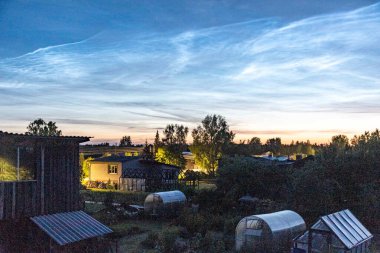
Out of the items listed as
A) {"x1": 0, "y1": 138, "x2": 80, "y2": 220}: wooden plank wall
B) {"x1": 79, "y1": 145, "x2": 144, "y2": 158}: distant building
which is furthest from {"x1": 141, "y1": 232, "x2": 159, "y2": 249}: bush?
{"x1": 79, "y1": 145, "x2": 144, "y2": 158}: distant building

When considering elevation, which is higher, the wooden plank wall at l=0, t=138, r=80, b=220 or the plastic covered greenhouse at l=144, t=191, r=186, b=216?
the wooden plank wall at l=0, t=138, r=80, b=220

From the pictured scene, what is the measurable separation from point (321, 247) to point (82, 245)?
35.8 ft

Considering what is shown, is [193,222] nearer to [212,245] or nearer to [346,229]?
[212,245]

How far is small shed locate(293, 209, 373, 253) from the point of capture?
59.8 feet

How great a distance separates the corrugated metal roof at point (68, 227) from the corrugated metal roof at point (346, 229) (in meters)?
10.2

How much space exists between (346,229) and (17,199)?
14790 millimetres

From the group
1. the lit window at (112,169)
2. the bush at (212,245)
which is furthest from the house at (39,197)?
the lit window at (112,169)

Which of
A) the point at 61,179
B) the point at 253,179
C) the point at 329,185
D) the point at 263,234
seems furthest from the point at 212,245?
the point at 253,179

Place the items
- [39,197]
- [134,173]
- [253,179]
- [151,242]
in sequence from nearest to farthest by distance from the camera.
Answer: [39,197]
[151,242]
[253,179]
[134,173]

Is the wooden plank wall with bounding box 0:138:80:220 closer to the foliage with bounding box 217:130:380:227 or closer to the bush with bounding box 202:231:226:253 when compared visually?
the bush with bounding box 202:231:226:253

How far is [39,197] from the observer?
17703 millimetres

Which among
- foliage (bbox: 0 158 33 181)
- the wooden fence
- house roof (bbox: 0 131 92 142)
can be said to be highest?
house roof (bbox: 0 131 92 142)

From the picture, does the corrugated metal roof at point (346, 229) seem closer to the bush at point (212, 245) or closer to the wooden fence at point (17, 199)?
the bush at point (212, 245)

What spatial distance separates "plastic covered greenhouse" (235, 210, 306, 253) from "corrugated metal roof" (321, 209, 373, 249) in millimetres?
3006
